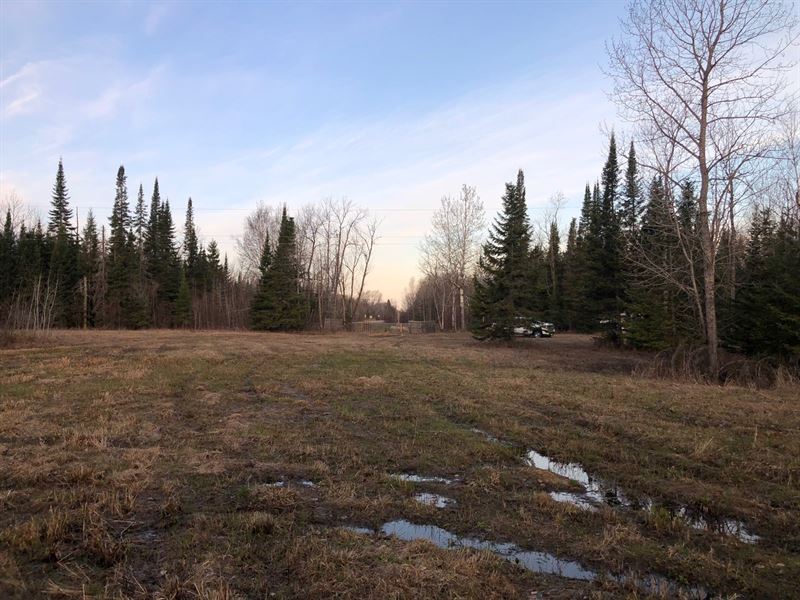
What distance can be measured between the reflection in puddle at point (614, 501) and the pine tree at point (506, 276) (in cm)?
2300

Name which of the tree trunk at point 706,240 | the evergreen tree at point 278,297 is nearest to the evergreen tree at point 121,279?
the evergreen tree at point 278,297

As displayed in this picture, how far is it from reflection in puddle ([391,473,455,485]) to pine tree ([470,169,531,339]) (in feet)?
78.1

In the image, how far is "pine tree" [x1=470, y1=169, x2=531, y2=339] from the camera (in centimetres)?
2908

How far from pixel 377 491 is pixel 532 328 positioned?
2931 centimetres

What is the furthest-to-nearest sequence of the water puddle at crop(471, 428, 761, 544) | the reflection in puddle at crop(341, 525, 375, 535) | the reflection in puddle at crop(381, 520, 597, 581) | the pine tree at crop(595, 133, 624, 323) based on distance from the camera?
1. the pine tree at crop(595, 133, 624, 323)
2. the water puddle at crop(471, 428, 761, 544)
3. the reflection in puddle at crop(341, 525, 375, 535)
4. the reflection in puddle at crop(381, 520, 597, 581)

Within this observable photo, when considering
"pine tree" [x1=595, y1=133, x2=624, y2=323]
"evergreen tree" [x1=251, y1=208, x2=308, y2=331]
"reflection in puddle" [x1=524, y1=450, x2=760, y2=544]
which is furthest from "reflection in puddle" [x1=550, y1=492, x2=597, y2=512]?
"evergreen tree" [x1=251, y1=208, x2=308, y2=331]

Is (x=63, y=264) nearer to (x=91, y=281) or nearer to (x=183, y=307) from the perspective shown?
(x=91, y=281)

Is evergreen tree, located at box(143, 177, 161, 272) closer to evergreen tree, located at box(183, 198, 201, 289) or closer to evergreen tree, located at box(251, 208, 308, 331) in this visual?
evergreen tree, located at box(183, 198, 201, 289)

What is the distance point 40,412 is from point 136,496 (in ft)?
18.0

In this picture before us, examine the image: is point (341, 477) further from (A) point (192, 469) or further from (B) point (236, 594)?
(B) point (236, 594)

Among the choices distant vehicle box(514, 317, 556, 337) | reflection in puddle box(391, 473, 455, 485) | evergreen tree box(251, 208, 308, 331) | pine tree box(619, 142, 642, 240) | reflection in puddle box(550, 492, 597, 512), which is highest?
pine tree box(619, 142, 642, 240)

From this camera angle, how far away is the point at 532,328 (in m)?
33.2

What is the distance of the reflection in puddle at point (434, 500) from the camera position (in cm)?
497

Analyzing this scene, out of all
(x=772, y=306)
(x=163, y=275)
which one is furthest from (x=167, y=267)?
(x=772, y=306)
